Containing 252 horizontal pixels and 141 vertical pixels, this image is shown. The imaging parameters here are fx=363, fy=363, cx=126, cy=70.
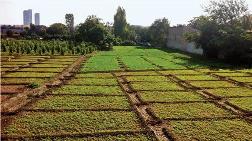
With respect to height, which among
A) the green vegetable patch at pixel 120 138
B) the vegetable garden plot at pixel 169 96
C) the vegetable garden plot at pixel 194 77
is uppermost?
the vegetable garden plot at pixel 194 77

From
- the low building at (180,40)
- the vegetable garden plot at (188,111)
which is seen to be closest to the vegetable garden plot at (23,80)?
the vegetable garden plot at (188,111)

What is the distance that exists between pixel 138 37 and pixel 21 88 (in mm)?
79952

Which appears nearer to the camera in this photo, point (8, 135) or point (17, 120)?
point (8, 135)

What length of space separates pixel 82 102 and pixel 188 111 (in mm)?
4267

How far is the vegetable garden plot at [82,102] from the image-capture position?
13.8 meters

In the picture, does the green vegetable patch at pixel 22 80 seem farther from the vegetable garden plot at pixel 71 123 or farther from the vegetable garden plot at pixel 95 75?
the vegetable garden plot at pixel 71 123

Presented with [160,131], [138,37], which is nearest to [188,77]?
[160,131]

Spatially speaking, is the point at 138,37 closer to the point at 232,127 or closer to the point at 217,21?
Answer: the point at 217,21

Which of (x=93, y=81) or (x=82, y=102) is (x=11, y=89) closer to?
(x=93, y=81)

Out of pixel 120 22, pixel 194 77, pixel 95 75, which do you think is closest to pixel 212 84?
pixel 194 77

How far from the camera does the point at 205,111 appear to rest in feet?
44.8

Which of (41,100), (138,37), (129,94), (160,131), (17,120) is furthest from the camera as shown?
(138,37)

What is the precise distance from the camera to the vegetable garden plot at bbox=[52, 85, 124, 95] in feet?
55.6

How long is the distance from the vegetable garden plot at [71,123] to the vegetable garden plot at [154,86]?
568cm
